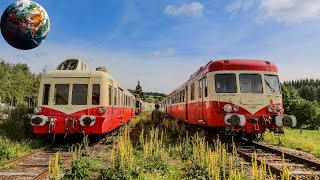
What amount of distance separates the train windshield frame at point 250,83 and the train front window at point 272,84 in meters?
0.24

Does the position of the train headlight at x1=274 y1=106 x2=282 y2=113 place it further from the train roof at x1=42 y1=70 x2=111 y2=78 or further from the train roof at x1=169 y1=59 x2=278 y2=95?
the train roof at x1=42 y1=70 x2=111 y2=78

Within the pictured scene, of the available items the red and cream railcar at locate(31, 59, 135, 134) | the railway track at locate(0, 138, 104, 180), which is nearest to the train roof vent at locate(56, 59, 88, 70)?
the red and cream railcar at locate(31, 59, 135, 134)

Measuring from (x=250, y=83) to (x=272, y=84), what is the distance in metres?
0.79

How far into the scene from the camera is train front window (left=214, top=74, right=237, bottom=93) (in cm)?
1180

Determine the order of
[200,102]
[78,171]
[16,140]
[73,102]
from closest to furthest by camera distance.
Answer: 1. [78,171]
2. [16,140]
3. [73,102]
4. [200,102]

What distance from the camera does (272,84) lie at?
1209cm

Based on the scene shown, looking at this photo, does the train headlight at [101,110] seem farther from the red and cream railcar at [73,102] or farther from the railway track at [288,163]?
the railway track at [288,163]

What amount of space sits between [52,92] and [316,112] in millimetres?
34471

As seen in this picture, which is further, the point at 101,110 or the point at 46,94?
the point at 46,94

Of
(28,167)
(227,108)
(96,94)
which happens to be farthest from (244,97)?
(28,167)

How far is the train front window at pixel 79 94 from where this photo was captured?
11875 mm

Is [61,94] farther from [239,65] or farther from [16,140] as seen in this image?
[239,65]

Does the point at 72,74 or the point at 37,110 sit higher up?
the point at 72,74

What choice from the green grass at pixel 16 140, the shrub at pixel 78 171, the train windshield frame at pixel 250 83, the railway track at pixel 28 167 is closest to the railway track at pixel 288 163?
the train windshield frame at pixel 250 83
